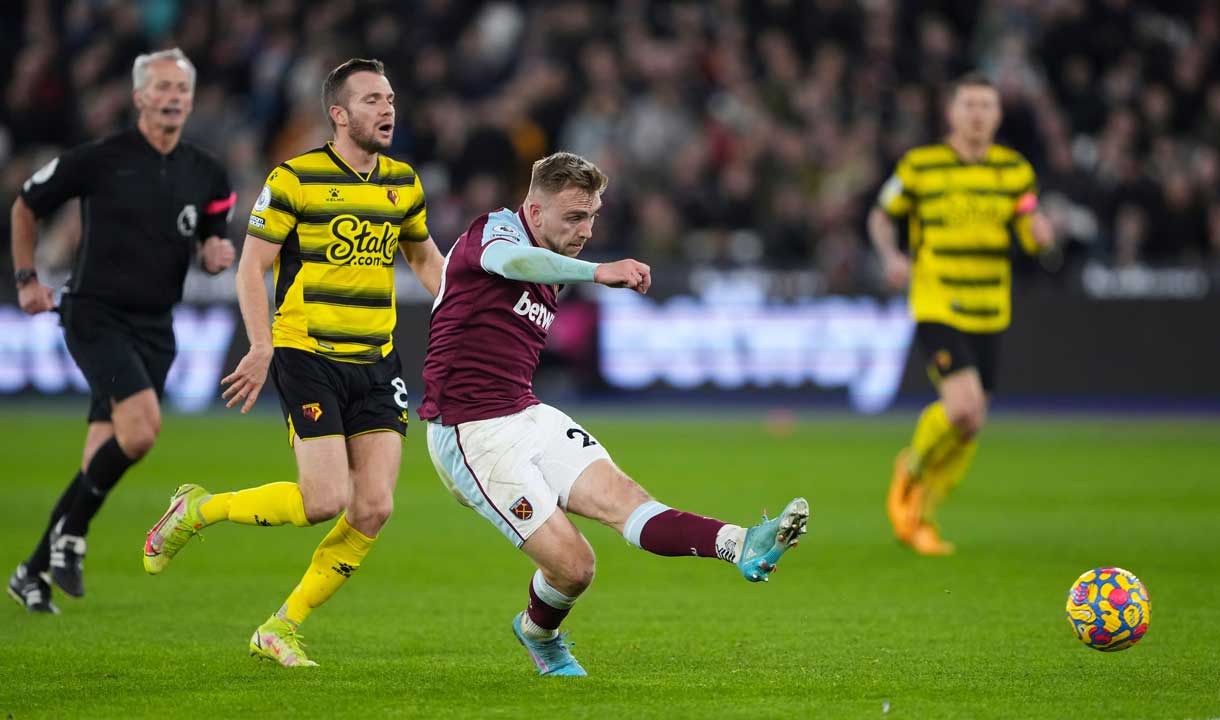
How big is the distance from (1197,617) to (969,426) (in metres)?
2.75

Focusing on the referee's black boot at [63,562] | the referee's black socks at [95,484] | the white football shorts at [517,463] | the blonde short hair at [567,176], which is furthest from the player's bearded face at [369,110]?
the referee's black boot at [63,562]

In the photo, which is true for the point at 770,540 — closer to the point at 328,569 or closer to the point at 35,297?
the point at 328,569

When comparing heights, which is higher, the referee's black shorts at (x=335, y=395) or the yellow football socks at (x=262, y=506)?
the referee's black shorts at (x=335, y=395)

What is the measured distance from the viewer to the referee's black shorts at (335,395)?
6.73m

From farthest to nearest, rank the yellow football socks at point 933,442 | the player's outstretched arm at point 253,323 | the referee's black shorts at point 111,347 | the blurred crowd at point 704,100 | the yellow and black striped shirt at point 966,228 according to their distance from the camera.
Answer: the blurred crowd at point 704,100
the yellow and black striped shirt at point 966,228
the yellow football socks at point 933,442
the referee's black shorts at point 111,347
the player's outstretched arm at point 253,323

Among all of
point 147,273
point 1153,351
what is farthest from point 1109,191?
point 147,273

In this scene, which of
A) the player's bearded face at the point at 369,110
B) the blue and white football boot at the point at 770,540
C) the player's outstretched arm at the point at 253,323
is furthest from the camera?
the player's bearded face at the point at 369,110

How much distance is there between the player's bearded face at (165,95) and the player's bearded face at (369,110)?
159 cm

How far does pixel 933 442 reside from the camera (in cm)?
1042

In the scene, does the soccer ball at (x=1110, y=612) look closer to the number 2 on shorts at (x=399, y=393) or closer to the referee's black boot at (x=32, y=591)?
the number 2 on shorts at (x=399, y=393)

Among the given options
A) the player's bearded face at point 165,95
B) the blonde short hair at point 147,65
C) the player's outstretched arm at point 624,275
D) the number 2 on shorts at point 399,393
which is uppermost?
the blonde short hair at point 147,65

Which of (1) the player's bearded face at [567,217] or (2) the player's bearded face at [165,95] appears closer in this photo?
(1) the player's bearded face at [567,217]

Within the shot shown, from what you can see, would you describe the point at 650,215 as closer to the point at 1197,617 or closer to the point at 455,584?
the point at 455,584

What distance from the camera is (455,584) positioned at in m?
9.10
